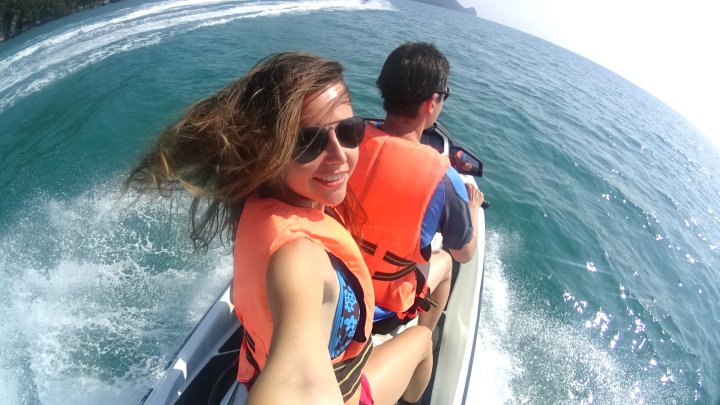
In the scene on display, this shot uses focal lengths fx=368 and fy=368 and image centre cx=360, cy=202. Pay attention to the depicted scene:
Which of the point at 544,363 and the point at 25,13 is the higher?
the point at 25,13

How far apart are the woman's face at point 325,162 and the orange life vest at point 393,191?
572 millimetres

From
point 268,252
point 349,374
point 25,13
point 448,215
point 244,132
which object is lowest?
point 25,13

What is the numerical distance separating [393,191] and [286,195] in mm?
739

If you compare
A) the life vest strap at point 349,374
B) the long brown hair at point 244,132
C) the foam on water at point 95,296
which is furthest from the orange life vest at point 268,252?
the foam on water at point 95,296

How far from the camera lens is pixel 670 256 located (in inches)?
287

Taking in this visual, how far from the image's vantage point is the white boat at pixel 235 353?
2.25 meters

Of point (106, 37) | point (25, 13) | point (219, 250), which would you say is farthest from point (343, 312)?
point (25, 13)

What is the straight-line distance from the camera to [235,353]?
2.55 metres

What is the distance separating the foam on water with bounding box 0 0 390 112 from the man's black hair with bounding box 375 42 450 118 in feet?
28.7

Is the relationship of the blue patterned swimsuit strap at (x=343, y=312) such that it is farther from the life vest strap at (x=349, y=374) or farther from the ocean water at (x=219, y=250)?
the ocean water at (x=219, y=250)

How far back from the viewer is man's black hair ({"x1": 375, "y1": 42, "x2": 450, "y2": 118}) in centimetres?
218

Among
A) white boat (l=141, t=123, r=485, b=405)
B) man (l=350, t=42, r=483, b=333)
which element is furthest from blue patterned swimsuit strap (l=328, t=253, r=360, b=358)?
white boat (l=141, t=123, r=485, b=405)

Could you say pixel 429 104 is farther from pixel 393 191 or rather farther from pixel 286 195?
pixel 286 195

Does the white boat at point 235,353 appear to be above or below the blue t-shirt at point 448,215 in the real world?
below
